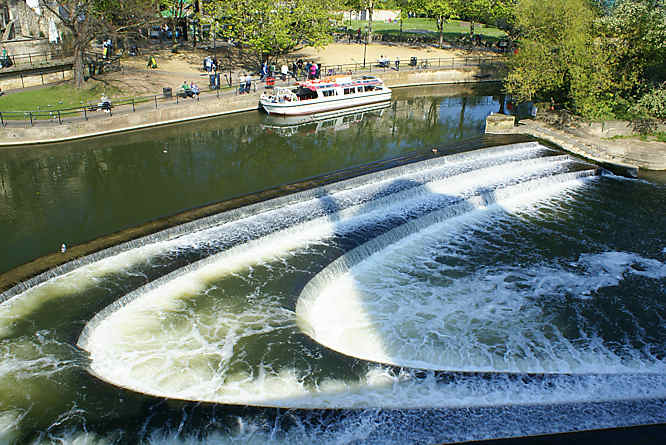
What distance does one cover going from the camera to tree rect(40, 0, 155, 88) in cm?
3516

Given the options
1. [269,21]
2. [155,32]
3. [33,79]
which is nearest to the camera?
[33,79]

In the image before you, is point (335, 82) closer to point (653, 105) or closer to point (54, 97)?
point (54, 97)

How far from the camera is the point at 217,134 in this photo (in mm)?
34875

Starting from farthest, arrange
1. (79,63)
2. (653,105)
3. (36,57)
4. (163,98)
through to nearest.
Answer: (36,57), (163,98), (79,63), (653,105)

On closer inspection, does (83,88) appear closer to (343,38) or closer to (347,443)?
(347,443)

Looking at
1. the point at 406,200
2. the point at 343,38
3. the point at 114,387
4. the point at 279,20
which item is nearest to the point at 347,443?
the point at 114,387

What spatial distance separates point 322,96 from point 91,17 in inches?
626

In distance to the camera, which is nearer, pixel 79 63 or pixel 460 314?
pixel 460 314

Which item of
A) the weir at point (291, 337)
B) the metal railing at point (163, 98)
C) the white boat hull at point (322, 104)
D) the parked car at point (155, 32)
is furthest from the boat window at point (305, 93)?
the parked car at point (155, 32)

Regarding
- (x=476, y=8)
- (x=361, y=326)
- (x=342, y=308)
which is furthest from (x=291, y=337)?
(x=476, y=8)

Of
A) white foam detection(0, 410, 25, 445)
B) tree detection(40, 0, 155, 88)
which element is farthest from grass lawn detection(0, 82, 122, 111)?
white foam detection(0, 410, 25, 445)

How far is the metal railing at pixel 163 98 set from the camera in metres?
32.0

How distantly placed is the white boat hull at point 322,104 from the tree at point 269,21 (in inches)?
239

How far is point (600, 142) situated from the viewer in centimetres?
3275
